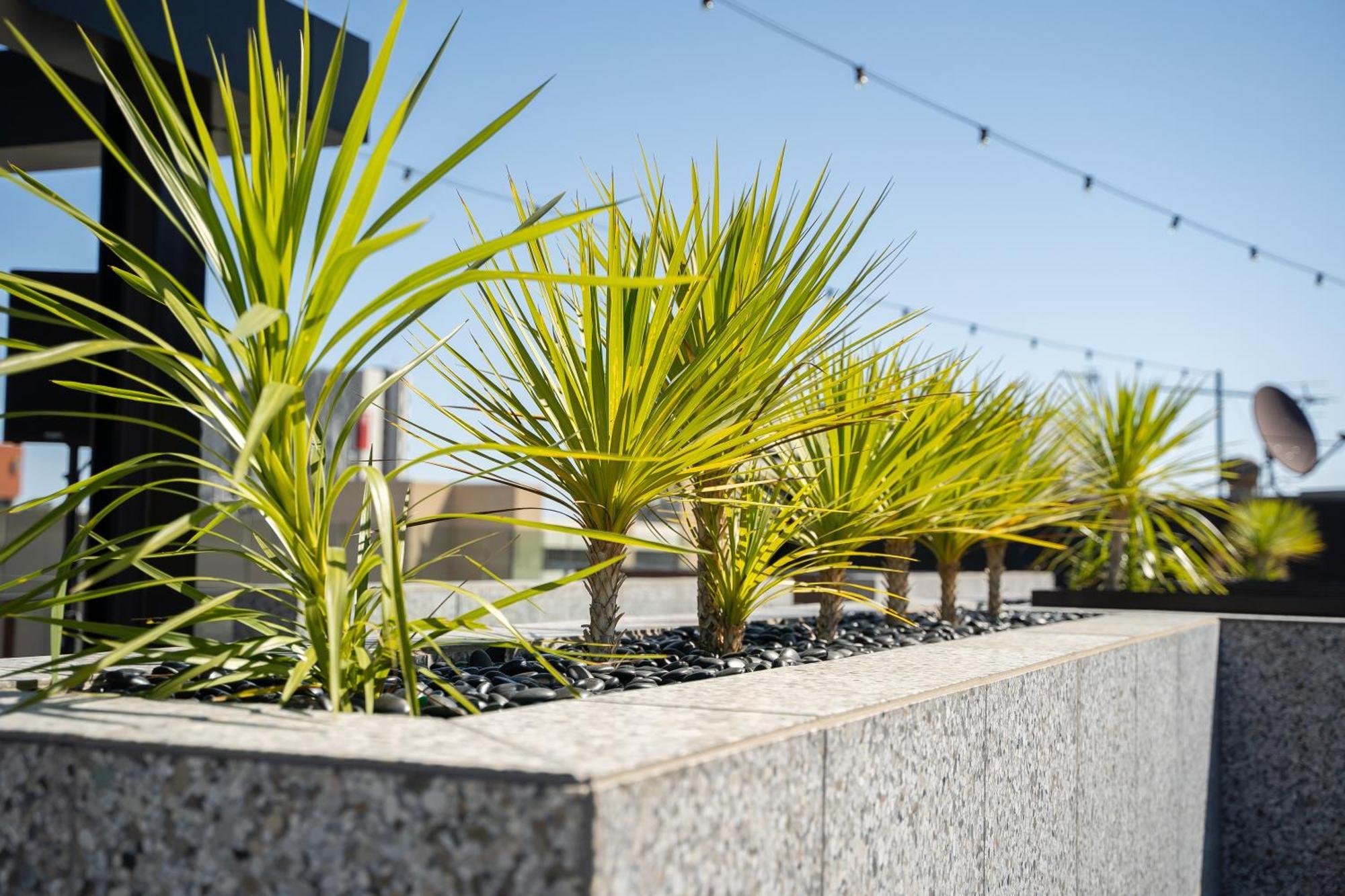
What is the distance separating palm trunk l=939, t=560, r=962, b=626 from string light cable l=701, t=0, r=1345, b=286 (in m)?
3.54

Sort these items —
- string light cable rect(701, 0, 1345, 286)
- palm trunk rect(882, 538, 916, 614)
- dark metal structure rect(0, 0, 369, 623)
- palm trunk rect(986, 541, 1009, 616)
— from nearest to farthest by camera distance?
palm trunk rect(882, 538, 916, 614), dark metal structure rect(0, 0, 369, 623), palm trunk rect(986, 541, 1009, 616), string light cable rect(701, 0, 1345, 286)

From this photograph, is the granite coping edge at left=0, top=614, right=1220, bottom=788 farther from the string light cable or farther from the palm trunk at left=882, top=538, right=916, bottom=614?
the string light cable

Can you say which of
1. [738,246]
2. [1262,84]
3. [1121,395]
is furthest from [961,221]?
[738,246]

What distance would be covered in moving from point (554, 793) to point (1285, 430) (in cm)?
1099

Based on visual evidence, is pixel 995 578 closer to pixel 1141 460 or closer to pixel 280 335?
pixel 1141 460

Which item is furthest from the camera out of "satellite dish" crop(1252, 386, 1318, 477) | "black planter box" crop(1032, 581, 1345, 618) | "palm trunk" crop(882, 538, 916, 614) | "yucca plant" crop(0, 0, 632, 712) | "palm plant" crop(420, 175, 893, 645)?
"satellite dish" crop(1252, 386, 1318, 477)

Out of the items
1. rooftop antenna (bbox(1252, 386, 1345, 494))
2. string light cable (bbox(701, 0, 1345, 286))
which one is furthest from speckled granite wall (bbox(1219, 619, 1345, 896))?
rooftop antenna (bbox(1252, 386, 1345, 494))

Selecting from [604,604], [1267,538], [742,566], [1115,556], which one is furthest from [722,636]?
[1267,538]

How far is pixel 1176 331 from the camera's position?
16.9 metres

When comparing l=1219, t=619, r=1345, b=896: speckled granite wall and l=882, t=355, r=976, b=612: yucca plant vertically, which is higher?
l=882, t=355, r=976, b=612: yucca plant

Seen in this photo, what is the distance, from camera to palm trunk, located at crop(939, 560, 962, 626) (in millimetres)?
3914

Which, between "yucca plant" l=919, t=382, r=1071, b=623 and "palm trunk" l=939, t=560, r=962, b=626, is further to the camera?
"palm trunk" l=939, t=560, r=962, b=626

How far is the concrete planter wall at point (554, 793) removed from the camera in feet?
3.40

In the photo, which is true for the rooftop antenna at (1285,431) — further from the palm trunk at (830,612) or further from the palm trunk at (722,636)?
the palm trunk at (722,636)
